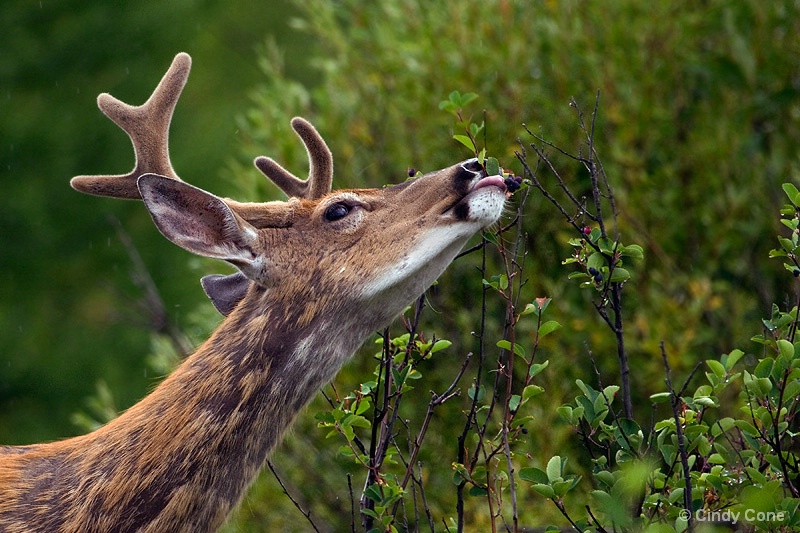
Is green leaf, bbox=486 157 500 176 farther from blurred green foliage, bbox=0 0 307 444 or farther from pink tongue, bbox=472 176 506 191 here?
blurred green foliage, bbox=0 0 307 444

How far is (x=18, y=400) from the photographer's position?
1614 centimetres

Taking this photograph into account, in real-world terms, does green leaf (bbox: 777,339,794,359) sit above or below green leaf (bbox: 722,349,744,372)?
above

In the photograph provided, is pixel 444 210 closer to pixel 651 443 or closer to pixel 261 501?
pixel 651 443

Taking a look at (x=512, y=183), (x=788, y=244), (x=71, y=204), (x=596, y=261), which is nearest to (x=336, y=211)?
(x=512, y=183)

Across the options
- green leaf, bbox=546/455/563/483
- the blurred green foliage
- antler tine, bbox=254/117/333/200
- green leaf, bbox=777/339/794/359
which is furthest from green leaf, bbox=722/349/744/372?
the blurred green foliage

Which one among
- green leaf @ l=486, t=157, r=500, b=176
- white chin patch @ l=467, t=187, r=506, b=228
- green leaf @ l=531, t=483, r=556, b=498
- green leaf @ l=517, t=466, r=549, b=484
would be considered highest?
green leaf @ l=486, t=157, r=500, b=176

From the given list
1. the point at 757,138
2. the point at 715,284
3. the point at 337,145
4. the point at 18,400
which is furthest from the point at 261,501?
the point at 18,400

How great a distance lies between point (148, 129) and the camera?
4.33 meters

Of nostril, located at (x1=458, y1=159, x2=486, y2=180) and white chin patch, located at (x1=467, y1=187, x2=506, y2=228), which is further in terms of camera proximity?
nostril, located at (x1=458, y1=159, x2=486, y2=180)

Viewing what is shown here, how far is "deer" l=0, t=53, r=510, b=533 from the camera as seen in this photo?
354cm

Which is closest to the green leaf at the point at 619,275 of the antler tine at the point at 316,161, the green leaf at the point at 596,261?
the green leaf at the point at 596,261

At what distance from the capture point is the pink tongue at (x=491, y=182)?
365 cm

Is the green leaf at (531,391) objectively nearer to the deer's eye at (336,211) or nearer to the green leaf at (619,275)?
the green leaf at (619,275)

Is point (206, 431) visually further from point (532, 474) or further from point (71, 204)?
point (71, 204)
